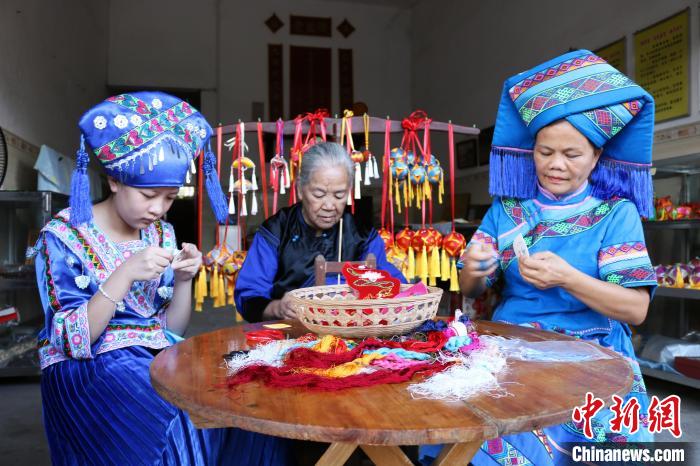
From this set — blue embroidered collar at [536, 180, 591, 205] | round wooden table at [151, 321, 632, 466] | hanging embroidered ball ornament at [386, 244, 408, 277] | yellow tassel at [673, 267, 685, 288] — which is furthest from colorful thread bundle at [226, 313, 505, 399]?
yellow tassel at [673, 267, 685, 288]

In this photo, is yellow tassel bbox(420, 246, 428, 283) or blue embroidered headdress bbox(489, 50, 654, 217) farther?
yellow tassel bbox(420, 246, 428, 283)

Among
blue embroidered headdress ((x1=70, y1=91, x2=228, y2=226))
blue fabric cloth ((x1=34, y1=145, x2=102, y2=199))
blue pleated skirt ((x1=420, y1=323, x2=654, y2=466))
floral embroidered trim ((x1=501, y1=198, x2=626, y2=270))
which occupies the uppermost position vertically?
blue fabric cloth ((x1=34, y1=145, x2=102, y2=199))

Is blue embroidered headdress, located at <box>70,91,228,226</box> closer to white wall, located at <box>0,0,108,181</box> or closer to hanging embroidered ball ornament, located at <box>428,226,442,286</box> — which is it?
hanging embroidered ball ornament, located at <box>428,226,442,286</box>

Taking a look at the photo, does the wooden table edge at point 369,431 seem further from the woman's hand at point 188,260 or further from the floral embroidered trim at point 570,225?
the floral embroidered trim at point 570,225

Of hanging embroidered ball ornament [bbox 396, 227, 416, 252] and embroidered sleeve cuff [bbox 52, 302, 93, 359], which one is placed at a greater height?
hanging embroidered ball ornament [bbox 396, 227, 416, 252]

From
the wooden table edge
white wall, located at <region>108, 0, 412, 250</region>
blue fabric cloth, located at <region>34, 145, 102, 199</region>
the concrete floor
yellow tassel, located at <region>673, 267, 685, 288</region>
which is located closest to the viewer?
the wooden table edge

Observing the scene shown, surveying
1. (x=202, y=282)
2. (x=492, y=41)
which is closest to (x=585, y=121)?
(x=202, y=282)

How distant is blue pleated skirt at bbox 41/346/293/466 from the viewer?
1.28m

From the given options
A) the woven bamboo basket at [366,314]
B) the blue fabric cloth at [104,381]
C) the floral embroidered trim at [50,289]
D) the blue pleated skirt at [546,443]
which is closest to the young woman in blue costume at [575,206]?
the blue pleated skirt at [546,443]

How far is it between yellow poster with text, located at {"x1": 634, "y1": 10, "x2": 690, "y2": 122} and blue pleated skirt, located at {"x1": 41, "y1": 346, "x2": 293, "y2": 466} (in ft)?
13.6

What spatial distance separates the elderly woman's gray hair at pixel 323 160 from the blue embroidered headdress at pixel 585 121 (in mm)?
521

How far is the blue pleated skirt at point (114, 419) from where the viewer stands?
50.4 inches

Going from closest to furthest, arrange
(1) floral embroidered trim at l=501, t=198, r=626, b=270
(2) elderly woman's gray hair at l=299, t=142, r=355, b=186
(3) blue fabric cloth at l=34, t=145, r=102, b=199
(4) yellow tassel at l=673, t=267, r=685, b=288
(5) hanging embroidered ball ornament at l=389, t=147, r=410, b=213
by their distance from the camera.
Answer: (1) floral embroidered trim at l=501, t=198, r=626, b=270
(2) elderly woman's gray hair at l=299, t=142, r=355, b=186
(5) hanging embroidered ball ornament at l=389, t=147, r=410, b=213
(4) yellow tassel at l=673, t=267, r=685, b=288
(3) blue fabric cloth at l=34, t=145, r=102, b=199

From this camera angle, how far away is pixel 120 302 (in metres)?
1.48
